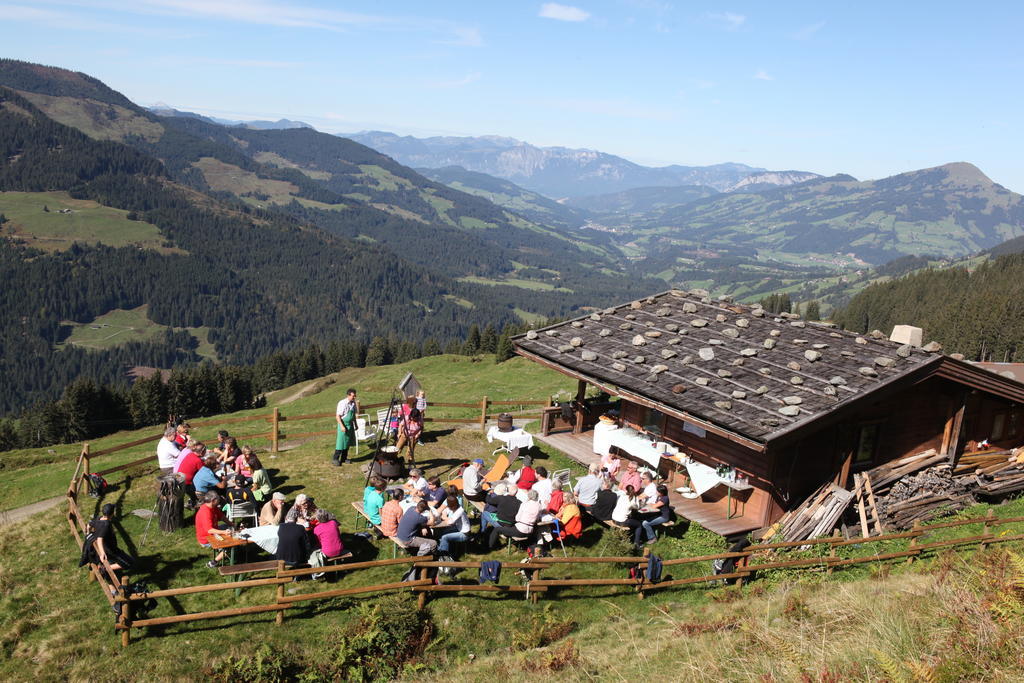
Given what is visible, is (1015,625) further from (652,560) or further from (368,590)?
(368,590)

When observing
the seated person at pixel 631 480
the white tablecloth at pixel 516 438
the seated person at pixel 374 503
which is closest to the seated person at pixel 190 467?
the seated person at pixel 374 503

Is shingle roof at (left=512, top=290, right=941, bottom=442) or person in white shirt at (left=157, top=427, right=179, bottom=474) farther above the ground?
shingle roof at (left=512, top=290, right=941, bottom=442)

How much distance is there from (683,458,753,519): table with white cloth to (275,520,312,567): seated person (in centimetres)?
1008

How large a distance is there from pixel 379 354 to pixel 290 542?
340 ft

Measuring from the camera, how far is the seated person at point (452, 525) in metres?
13.6

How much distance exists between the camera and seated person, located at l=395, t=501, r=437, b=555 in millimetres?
13227

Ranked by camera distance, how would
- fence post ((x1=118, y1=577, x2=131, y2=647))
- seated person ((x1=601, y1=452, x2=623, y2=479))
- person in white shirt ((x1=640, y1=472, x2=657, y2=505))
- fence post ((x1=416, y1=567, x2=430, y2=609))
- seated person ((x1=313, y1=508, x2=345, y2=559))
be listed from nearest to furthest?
fence post ((x1=118, y1=577, x2=131, y2=647)) < fence post ((x1=416, y1=567, x2=430, y2=609)) < seated person ((x1=313, y1=508, x2=345, y2=559)) < person in white shirt ((x1=640, y1=472, x2=657, y2=505)) < seated person ((x1=601, y1=452, x2=623, y2=479))

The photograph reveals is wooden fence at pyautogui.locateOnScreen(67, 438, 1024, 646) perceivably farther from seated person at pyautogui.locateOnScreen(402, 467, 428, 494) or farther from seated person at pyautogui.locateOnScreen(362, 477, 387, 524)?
seated person at pyautogui.locateOnScreen(402, 467, 428, 494)

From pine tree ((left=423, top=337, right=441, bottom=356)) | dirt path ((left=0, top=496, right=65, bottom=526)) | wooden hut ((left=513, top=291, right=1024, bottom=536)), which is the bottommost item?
pine tree ((left=423, top=337, right=441, bottom=356))

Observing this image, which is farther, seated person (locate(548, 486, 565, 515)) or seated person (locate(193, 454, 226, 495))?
seated person (locate(193, 454, 226, 495))

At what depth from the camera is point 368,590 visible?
12062mm

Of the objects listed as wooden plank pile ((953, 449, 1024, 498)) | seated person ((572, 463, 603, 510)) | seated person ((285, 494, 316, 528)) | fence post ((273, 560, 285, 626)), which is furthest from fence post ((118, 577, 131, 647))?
wooden plank pile ((953, 449, 1024, 498))

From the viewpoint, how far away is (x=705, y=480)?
1705 centimetres

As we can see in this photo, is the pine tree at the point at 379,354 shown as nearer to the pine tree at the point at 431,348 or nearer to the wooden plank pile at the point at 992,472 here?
the pine tree at the point at 431,348
